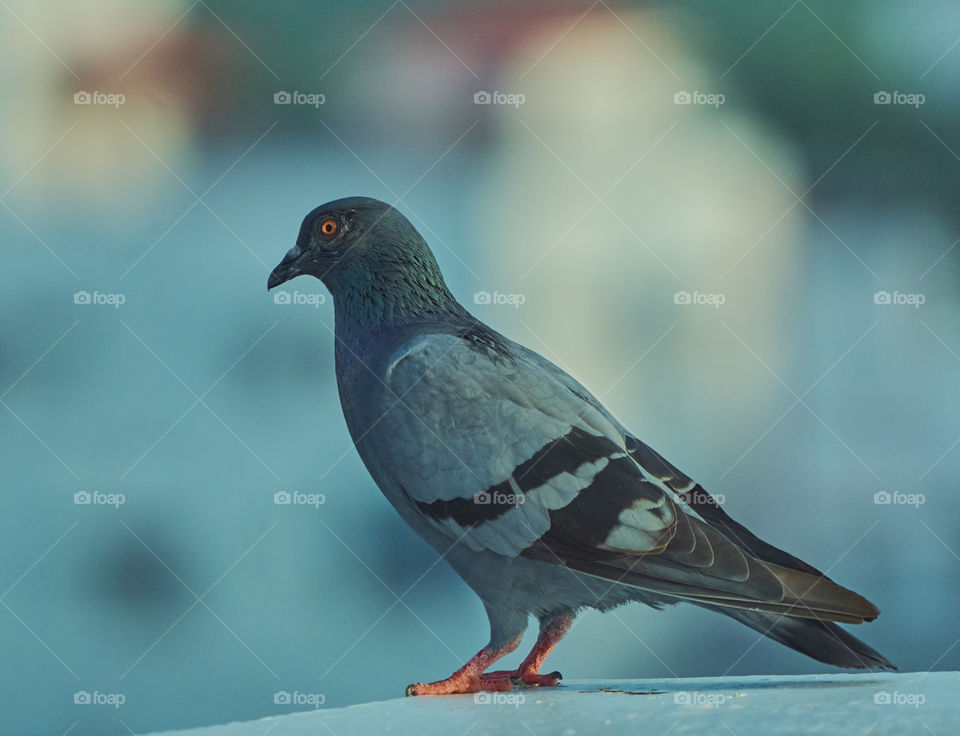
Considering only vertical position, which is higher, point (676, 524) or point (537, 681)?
point (676, 524)

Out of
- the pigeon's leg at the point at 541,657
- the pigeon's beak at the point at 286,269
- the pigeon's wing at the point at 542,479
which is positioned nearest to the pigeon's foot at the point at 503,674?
the pigeon's leg at the point at 541,657

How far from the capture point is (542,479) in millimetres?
1684

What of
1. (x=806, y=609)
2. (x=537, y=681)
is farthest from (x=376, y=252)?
(x=806, y=609)

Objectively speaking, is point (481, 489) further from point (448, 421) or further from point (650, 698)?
point (650, 698)

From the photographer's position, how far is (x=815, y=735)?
1.28 meters

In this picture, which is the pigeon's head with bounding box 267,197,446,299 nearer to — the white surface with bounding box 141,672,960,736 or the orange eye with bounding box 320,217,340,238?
the orange eye with bounding box 320,217,340,238

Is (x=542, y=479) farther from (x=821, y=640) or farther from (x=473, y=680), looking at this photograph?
(x=821, y=640)

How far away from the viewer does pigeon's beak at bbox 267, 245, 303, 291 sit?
1971 mm

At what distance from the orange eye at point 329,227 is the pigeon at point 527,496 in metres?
0.10

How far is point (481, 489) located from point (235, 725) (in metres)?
0.54

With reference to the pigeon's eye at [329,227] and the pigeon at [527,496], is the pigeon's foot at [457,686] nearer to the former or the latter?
the pigeon at [527,496]

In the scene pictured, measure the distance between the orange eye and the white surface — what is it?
882 mm

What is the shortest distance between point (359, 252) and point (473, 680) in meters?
0.83

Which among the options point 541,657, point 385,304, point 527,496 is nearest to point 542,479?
point 527,496
